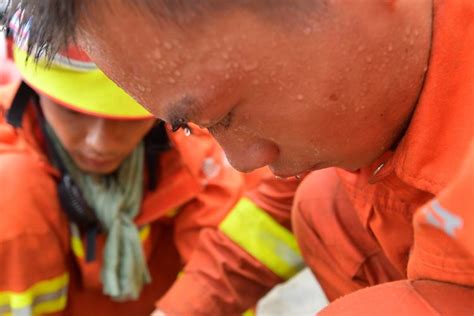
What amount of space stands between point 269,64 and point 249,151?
112mm

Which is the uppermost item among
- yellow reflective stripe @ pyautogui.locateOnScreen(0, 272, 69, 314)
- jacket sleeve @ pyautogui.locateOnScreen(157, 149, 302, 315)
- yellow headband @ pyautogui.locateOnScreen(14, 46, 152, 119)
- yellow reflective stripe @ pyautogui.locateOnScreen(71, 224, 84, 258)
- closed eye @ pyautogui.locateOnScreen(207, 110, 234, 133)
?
closed eye @ pyautogui.locateOnScreen(207, 110, 234, 133)

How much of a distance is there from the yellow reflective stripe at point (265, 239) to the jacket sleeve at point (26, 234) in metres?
0.28

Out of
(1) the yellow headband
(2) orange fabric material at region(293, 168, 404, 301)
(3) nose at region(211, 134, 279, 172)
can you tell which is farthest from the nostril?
(1) the yellow headband

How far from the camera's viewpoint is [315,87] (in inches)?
23.0

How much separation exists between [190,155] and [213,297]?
0.29 meters

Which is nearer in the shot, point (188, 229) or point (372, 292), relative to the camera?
point (372, 292)

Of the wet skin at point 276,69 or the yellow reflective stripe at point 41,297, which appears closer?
the wet skin at point 276,69

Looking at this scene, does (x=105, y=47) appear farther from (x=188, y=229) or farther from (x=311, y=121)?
(x=188, y=229)

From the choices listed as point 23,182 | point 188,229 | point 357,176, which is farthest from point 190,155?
point 357,176

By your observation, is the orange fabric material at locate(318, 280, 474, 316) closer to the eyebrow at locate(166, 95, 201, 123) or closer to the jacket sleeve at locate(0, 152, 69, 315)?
the eyebrow at locate(166, 95, 201, 123)

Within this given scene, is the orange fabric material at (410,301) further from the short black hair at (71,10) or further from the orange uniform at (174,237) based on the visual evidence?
the orange uniform at (174,237)

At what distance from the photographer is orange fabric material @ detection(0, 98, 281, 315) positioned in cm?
107

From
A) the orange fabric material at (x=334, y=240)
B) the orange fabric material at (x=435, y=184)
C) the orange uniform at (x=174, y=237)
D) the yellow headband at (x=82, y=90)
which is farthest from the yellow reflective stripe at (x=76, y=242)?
the orange fabric material at (x=435, y=184)

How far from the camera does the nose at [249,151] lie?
638 mm
